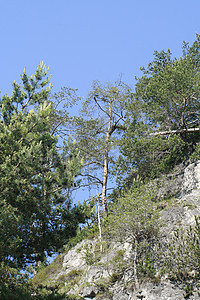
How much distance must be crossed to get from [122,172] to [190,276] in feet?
30.6

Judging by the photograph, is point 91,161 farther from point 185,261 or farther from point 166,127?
point 185,261

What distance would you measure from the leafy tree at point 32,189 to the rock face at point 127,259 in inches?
125

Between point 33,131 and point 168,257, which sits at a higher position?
point 33,131

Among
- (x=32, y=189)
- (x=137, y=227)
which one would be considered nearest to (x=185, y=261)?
(x=137, y=227)

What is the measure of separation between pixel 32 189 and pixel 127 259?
559cm

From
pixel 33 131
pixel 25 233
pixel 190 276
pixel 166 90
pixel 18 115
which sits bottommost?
pixel 190 276

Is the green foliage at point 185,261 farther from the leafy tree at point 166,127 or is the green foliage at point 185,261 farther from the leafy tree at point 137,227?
the leafy tree at point 166,127

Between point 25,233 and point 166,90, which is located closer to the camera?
point 25,233

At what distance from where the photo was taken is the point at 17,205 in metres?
10.1

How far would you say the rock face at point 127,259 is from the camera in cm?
1133

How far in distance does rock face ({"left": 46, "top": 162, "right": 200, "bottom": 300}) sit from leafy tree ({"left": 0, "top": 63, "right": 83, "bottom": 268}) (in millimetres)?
3171

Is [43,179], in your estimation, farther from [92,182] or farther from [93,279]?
[92,182]

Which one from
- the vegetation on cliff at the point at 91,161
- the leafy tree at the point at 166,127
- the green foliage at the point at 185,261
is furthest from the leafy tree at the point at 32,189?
the leafy tree at the point at 166,127

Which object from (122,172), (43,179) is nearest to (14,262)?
(43,179)
